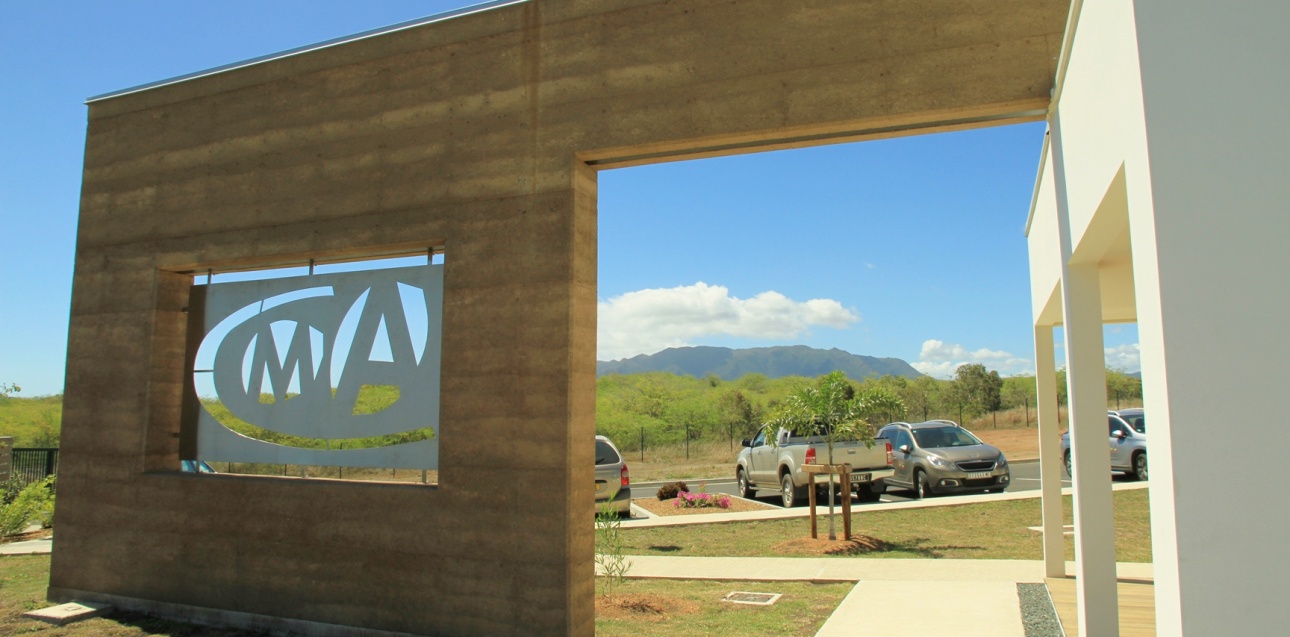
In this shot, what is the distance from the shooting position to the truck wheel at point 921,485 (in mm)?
16219

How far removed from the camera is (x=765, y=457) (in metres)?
17.1

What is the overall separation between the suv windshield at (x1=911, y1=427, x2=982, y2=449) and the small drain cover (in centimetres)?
949

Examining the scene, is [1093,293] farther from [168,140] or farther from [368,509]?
[168,140]

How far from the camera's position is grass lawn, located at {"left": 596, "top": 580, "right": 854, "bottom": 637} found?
6.75 metres

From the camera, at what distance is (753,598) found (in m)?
7.94

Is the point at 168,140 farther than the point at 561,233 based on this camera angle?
Yes

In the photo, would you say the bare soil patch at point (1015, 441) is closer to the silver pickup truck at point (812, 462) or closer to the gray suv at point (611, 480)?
the silver pickup truck at point (812, 462)

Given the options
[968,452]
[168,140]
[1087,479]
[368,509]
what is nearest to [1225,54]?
[1087,479]

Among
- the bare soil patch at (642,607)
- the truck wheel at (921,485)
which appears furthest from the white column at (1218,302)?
the truck wheel at (921,485)

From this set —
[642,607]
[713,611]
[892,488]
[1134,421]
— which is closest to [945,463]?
[892,488]

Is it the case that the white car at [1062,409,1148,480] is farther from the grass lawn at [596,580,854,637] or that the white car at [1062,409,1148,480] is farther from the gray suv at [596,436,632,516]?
the grass lawn at [596,580,854,637]

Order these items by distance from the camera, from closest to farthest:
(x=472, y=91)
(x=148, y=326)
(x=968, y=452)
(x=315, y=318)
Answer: (x=472, y=91) < (x=315, y=318) < (x=148, y=326) < (x=968, y=452)

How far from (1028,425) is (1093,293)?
126 ft

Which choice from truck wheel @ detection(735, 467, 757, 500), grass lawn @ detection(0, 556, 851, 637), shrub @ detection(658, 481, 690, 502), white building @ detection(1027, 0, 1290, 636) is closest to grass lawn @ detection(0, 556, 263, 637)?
grass lawn @ detection(0, 556, 851, 637)
